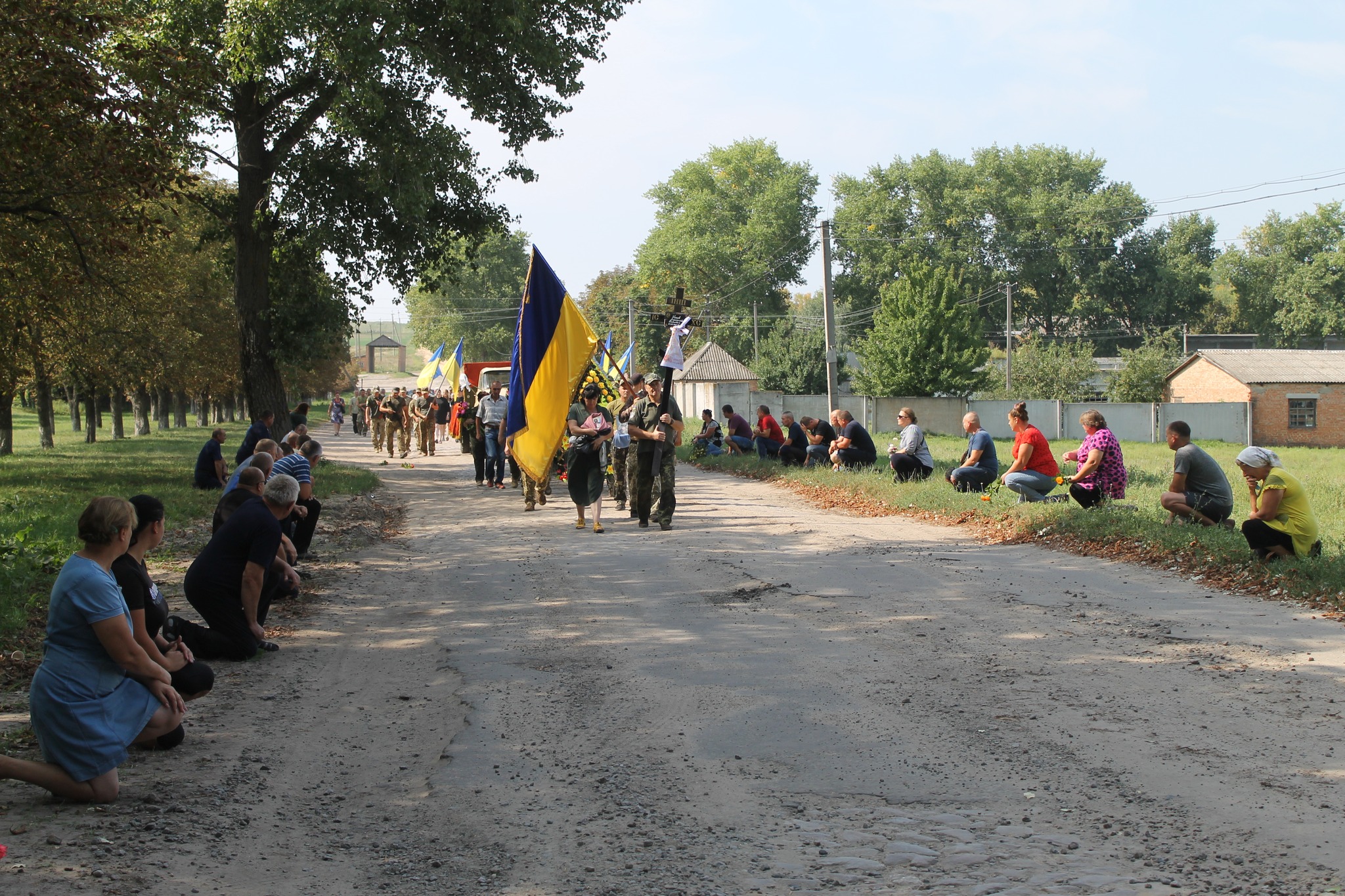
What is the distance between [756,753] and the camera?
5.56 meters

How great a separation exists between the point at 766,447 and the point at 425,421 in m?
12.0

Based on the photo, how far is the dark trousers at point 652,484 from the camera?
14.4 m

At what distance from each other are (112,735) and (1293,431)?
195ft

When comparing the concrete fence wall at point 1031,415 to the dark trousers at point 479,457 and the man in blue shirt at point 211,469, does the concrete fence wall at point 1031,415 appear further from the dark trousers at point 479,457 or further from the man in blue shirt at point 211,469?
the man in blue shirt at point 211,469

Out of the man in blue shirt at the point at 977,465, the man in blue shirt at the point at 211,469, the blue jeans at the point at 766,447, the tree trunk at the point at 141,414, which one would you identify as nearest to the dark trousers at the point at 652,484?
the man in blue shirt at the point at 977,465

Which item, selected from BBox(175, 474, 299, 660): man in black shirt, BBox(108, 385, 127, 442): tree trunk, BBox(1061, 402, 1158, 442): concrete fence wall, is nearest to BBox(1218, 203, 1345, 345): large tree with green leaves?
BBox(1061, 402, 1158, 442): concrete fence wall

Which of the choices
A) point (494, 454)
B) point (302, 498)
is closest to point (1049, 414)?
point (494, 454)

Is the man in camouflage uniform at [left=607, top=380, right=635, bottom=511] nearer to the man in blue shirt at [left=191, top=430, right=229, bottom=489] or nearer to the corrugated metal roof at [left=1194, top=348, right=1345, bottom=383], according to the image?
the man in blue shirt at [left=191, top=430, right=229, bottom=489]

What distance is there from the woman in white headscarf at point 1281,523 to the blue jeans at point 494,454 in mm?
14025

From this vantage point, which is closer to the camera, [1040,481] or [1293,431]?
[1040,481]

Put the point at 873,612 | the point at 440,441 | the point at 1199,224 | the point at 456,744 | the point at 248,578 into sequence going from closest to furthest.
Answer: the point at 456,744, the point at 248,578, the point at 873,612, the point at 440,441, the point at 1199,224

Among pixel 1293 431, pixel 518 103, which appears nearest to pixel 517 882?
pixel 518 103

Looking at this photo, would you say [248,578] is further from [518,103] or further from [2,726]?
[518,103]

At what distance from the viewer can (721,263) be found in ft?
298
